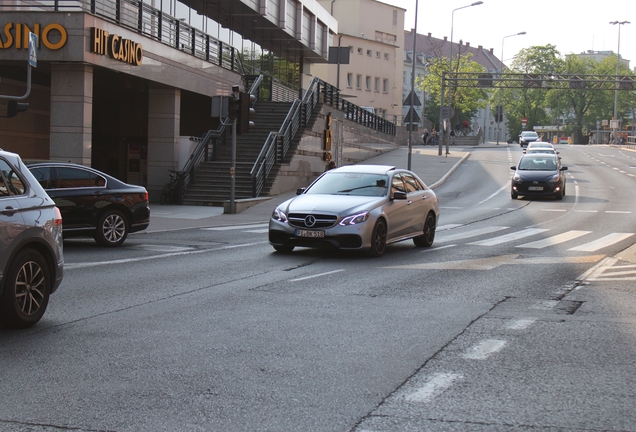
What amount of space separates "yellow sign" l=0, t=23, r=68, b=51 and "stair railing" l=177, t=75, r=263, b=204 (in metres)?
7.54

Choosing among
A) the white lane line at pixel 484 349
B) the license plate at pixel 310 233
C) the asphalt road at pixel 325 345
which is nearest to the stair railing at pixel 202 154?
the asphalt road at pixel 325 345

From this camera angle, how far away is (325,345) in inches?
279

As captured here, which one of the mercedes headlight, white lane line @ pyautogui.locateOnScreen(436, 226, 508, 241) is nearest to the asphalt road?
the mercedes headlight

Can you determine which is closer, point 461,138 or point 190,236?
point 190,236

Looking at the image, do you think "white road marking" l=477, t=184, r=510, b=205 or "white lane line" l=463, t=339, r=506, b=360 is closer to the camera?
"white lane line" l=463, t=339, r=506, b=360

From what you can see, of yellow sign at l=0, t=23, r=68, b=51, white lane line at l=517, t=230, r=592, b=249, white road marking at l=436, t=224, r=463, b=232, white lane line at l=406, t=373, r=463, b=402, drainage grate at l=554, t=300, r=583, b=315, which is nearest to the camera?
white lane line at l=406, t=373, r=463, b=402

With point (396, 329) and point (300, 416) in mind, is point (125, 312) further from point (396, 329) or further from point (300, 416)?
point (300, 416)

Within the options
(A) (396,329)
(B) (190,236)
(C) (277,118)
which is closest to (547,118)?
(C) (277,118)

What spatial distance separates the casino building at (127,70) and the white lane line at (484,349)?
13445 millimetres

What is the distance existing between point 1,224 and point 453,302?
16.0 ft

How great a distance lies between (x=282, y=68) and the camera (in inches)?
1988

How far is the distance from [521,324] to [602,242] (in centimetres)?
1139

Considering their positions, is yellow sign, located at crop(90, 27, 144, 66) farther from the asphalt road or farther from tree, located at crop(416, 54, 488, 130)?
tree, located at crop(416, 54, 488, 130)

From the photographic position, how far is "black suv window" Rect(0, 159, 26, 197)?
763cm
